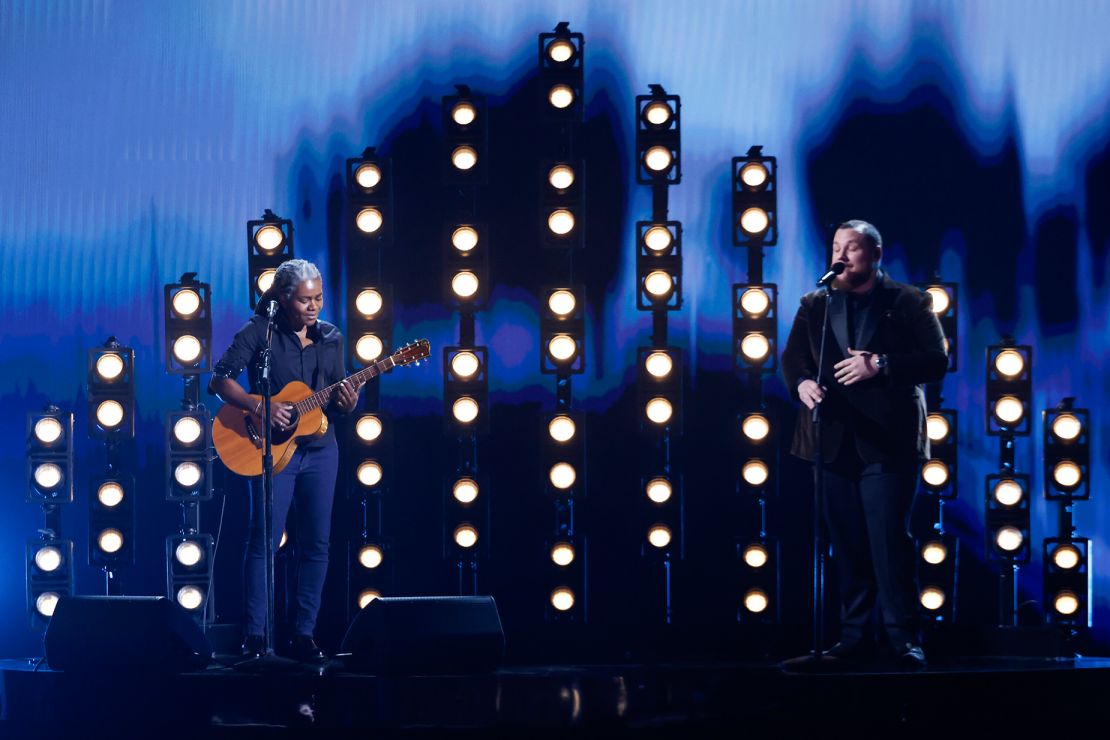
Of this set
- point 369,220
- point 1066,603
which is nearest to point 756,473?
point 1066,603

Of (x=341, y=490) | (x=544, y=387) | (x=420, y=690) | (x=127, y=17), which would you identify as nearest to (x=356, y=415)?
(x=341, y=490)

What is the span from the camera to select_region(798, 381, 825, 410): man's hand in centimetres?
479

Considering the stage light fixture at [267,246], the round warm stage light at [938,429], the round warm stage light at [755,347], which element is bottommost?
the round warm stage light at [938,429]

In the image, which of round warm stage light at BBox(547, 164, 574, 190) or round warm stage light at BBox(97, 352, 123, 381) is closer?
round warm stage light at BBox(97, 352, 123, 381)

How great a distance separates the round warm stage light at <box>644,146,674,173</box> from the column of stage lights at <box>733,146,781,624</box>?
32cm

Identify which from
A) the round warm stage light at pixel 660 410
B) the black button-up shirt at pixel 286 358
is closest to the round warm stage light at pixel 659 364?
the round warm stage light at pixel 660 410

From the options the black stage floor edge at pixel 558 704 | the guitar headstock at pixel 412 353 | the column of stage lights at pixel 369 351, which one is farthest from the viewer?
the column of stage lights at pixel 369 351

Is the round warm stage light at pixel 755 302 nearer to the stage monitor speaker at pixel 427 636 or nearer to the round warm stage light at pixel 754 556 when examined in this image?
the round warm stage light at pixel 754 556

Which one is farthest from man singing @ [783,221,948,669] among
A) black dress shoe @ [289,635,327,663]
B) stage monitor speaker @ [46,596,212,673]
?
stage monitor speaker @ [46,596,212,673]

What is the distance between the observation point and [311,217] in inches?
265

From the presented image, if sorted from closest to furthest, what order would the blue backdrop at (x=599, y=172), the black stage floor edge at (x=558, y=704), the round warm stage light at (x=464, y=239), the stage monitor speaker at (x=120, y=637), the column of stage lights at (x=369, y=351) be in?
the black stage floor edge at (x=558, y=704) → the stage monitor speaker at (x=120, y=637) → the column of stage lights at (x=369, y=351) → the round warm stage light at (x=464, y=239) → the blue backdrop at (x=599, y=172)

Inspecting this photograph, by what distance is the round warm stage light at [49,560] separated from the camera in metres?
6.07

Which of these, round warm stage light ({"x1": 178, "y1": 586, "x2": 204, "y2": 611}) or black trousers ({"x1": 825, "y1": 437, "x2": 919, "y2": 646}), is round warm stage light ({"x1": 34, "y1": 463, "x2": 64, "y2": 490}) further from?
black trousers ({"x1": 825, "y1": 437, "x2": 919, "y2": 646})

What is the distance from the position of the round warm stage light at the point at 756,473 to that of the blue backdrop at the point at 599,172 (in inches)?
23.3
